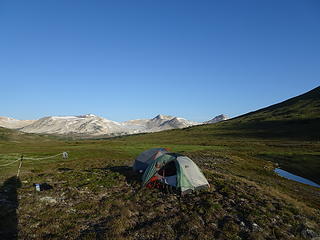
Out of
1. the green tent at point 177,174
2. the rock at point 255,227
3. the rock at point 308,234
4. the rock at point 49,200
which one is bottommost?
the rock at point 308,234

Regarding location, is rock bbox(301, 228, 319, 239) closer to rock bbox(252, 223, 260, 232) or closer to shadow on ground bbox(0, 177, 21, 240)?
rock bbox(252, 223, 260, 232)

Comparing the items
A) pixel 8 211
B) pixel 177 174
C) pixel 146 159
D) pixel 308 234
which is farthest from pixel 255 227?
pixel 8 211

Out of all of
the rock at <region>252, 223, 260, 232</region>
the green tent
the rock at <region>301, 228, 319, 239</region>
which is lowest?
the rock at <region>301, 228, 319, 239</region>

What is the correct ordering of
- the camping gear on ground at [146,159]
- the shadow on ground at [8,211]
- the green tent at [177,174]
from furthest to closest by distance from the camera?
the camping gear on ground at [146,159] < the green tent at [177,174] < the shadow on ground at [8,211]

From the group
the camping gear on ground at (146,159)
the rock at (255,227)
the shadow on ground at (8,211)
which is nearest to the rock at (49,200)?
the shadow on ground at (8,211)

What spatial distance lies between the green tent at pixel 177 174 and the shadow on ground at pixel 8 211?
9604mm

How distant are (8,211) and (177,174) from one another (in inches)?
459

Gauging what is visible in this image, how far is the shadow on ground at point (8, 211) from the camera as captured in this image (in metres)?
11.0

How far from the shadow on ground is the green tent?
960cm

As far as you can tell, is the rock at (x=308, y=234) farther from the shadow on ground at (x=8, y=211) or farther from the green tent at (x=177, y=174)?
the shadow on ground at (x=8, y=211)

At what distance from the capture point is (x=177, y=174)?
58.7ft

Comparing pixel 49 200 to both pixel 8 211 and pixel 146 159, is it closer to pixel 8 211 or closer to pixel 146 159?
pixel 8 211

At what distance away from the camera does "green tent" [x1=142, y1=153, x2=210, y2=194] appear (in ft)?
57.5

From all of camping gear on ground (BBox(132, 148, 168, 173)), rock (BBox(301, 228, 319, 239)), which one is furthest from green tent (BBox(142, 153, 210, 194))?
rock (BBox(301, 228, 319, 239))
